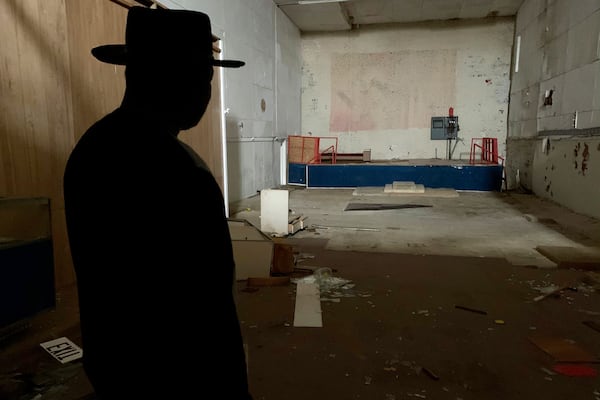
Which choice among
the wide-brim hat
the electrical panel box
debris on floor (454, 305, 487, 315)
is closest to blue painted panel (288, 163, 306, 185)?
the electrical panel box

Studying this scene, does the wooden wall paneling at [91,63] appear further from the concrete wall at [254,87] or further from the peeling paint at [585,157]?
the peeling paint at [585,157]

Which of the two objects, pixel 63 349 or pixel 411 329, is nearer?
pixel 63 349

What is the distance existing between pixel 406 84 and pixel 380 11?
1.77 meters

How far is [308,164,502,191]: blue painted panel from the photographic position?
25.0 feet

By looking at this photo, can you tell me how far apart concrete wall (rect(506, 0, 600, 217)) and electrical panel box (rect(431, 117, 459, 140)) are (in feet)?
4.64

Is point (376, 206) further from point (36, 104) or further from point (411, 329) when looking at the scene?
point (36, 104)

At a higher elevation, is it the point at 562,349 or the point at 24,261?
the point at 24,261

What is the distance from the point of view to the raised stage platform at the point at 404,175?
7.63 m

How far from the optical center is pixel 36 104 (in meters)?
2.45

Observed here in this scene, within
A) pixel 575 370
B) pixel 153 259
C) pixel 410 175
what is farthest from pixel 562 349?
pixel 410 175

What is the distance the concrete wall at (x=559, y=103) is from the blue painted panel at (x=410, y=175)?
2.21 ft

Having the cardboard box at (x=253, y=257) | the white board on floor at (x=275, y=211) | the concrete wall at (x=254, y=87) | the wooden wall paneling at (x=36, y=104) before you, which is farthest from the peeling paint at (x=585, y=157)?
the wooden wall paneling at (x=36, y=104)

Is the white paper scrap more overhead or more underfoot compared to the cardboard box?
more underfoot

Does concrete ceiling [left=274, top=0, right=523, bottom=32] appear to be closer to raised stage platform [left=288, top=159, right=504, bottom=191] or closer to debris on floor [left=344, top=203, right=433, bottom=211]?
raised stage platform [left=288, top=159, right=504, bottom=191]
